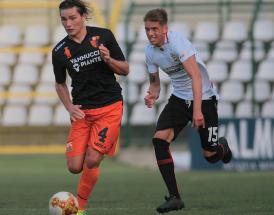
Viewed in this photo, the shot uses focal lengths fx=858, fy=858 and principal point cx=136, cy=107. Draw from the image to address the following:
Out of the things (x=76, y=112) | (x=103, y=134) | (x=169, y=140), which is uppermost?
(x=76, y=112)

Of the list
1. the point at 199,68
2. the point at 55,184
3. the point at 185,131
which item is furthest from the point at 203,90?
the point at 185,131

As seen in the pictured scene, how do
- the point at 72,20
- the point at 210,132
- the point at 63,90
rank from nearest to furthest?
1. the point at 72,20
2. the point at 63,90
3. the point at 210,132

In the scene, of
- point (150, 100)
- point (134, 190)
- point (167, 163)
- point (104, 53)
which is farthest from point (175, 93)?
point (134, 190)

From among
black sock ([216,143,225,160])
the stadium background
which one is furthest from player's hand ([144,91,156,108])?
the stadium background

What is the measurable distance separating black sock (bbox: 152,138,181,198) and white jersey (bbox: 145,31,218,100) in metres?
0.63

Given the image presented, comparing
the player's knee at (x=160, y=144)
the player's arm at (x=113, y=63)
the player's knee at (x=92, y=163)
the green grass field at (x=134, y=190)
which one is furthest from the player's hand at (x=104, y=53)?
the green grass field at (x=134, y=190)

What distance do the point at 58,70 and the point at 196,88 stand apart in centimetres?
139

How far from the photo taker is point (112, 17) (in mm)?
19109

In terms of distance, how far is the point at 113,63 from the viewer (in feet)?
26.9

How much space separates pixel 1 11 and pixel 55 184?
10.0 meters

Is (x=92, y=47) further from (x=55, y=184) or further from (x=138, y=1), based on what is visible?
(x=138, y=1)

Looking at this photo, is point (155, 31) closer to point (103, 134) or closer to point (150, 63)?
point (150, 63)

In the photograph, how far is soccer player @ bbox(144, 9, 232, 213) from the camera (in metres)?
8.47

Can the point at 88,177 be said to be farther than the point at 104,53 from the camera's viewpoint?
Yes
